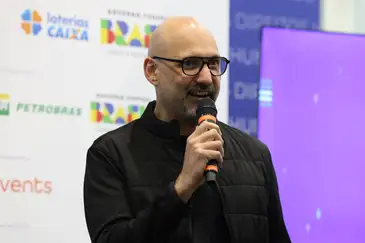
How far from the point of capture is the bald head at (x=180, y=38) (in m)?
1.86

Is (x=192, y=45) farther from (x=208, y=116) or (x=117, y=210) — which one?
(x=117, y=210)

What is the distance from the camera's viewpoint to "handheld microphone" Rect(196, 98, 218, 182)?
1565mm

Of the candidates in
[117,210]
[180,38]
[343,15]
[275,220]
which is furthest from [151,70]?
[343,15]

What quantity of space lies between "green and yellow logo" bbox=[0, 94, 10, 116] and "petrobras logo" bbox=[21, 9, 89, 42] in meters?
0.29

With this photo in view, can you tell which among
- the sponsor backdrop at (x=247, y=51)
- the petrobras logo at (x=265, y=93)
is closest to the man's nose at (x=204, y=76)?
the petrobras logo at (x=265, y=93)

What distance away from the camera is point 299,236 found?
284 cm

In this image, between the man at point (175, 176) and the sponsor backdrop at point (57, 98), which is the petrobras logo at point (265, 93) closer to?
the sponsor backdrop at point (57, 98)

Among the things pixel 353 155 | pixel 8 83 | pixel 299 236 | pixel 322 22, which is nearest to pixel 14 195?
pixel 8 83

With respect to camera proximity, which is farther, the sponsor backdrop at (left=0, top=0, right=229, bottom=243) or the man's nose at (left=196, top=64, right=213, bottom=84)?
the sponsor backdrop at (left=0, top=0, right=229, bottom=243)

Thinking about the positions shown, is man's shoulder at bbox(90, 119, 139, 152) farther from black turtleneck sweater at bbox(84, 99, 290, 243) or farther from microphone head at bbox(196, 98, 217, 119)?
microphone head at bbox(196, 98, 217, 119)

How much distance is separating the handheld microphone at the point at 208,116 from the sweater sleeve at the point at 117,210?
0.44 ft

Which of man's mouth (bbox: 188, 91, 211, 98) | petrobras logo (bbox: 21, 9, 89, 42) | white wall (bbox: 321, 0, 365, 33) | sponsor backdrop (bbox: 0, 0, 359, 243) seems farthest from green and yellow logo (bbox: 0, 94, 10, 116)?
white wall (bbox: 321, 0, 365, 33)

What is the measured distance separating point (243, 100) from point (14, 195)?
1.22 m

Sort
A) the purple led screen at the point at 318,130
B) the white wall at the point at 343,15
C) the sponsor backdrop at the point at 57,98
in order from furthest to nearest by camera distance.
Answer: the white wall at the point at 343,15
the purple led screen at the point at 318,130
the sponsor backdrop at the point at 57,98
